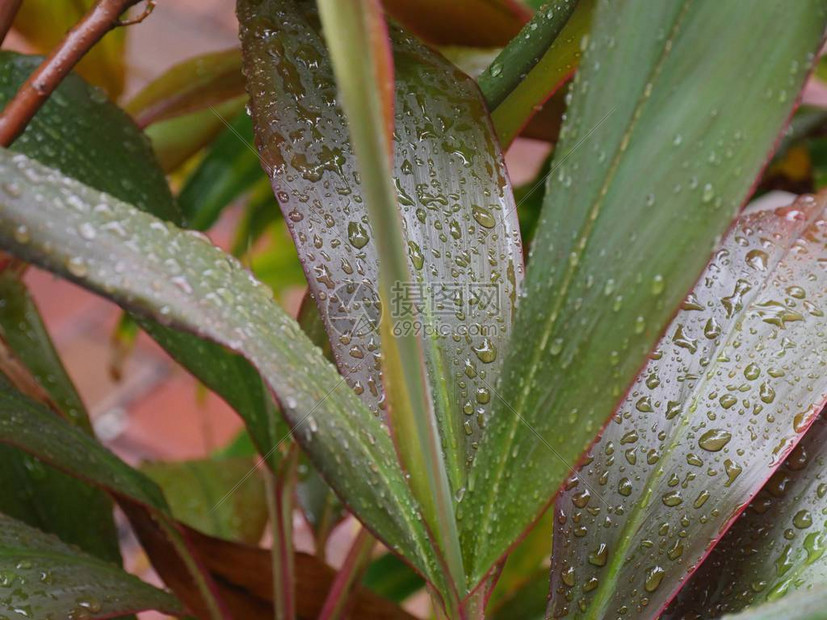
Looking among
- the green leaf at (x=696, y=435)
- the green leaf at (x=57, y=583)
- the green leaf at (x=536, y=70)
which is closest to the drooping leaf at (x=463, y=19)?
the green leaf at (x=536, y=70)

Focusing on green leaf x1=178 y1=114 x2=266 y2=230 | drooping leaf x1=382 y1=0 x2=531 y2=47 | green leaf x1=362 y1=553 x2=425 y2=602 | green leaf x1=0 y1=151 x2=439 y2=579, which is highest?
drooping leaf x1=382 y1=0 x2=531 y2=47

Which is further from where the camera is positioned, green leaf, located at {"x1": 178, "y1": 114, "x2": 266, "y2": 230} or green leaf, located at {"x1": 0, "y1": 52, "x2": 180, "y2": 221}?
green leaf, located at {"x1": 178, "y1": 114, "x2": 266, "y2": 230}

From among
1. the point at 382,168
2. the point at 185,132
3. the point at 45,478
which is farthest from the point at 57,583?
the point at 185,132

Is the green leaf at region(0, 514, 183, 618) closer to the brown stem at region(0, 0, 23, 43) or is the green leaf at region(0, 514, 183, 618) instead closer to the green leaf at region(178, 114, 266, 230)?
the brown stem at region(0, 0, 23, 43)

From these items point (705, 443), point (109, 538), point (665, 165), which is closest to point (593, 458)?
point (705, 443)

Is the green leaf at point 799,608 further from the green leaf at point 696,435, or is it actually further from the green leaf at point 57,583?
the green leaf at point 57,583

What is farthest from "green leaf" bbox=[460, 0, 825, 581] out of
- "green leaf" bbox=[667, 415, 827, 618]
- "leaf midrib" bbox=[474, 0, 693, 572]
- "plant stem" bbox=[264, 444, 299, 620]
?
"plant stem" bbox=[264, 444, 299, 620]
